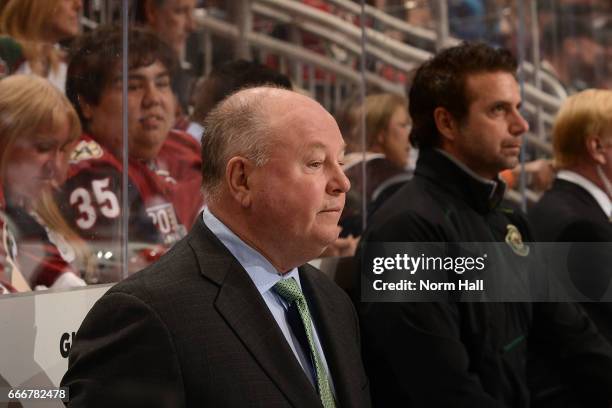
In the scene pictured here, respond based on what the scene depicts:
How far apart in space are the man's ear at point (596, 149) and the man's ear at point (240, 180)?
1622 mm

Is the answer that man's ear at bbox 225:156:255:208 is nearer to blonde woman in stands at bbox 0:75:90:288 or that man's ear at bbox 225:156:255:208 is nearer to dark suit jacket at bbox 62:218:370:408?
dark suit jacket at bbox 62:218:370:408

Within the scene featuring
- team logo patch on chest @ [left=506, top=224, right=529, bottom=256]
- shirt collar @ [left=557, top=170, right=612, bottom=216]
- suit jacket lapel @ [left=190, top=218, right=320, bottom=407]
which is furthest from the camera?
shirt collar @ [left=557, top=170, right=612, bottom=216]

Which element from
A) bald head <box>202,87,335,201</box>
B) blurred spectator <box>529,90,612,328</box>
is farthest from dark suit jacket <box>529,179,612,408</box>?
bald head <box>202,87,335,201</box>

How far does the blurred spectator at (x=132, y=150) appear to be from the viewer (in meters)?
1.91

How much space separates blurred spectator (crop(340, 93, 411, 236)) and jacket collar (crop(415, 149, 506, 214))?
390 mm

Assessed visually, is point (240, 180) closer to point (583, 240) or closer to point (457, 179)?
point (457, 179)

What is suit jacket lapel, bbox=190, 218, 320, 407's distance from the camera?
4.90 ft

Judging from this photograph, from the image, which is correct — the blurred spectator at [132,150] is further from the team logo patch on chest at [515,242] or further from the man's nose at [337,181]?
the team logo patch on chest at [515,242]

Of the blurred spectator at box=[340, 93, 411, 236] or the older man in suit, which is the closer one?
the older man in suit

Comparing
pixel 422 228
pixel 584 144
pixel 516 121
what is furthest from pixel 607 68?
pixel 422 228

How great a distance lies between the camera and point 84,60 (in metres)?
1.92

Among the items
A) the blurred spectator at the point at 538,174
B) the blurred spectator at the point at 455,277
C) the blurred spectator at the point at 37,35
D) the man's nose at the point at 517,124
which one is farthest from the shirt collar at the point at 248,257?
the blurred spectator at the point at 538,174

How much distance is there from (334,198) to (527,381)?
3.73 ft

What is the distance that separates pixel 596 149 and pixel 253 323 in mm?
1714
